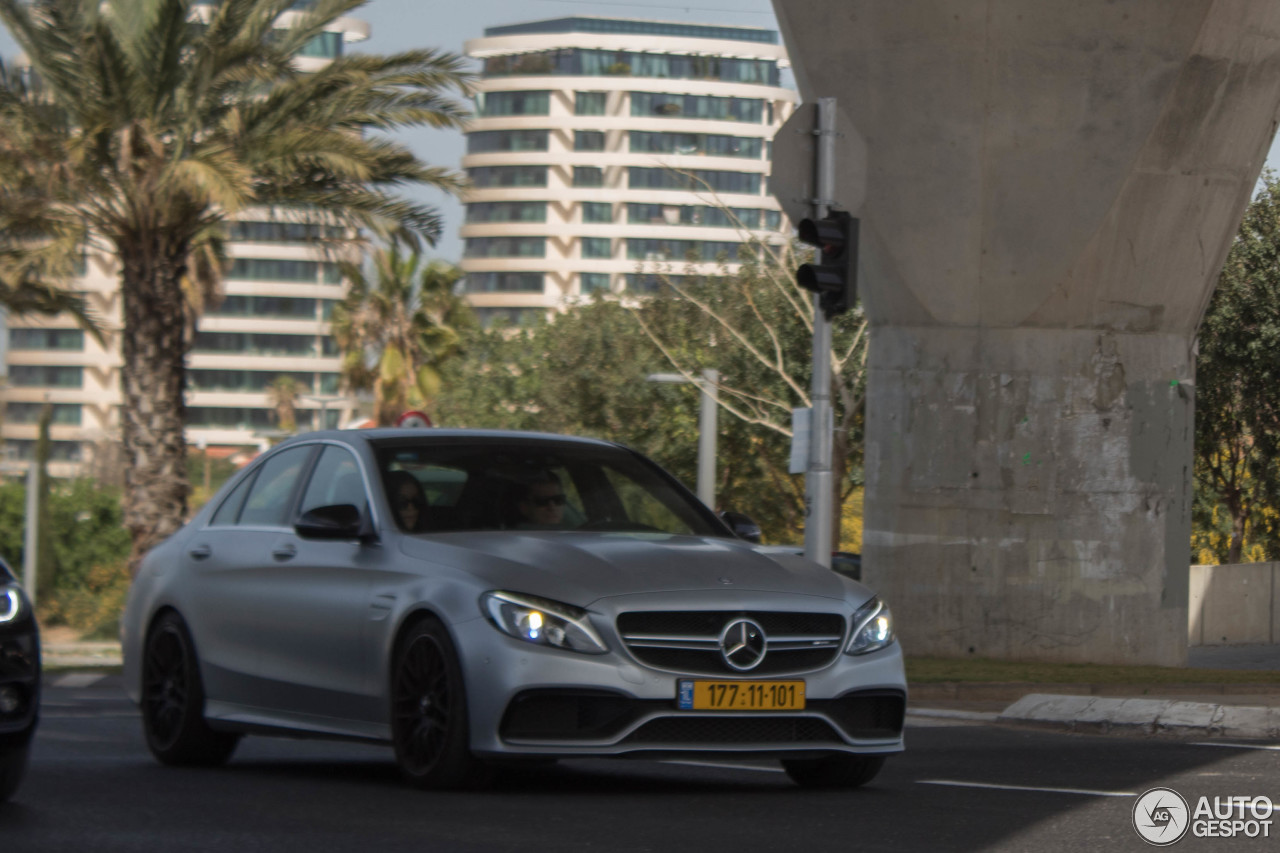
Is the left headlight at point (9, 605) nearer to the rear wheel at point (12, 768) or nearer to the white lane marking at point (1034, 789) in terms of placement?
the rear wheel at point (12, 768)

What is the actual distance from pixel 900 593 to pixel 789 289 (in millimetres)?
21741

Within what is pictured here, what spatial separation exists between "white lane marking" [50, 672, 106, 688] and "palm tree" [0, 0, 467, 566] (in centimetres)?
446

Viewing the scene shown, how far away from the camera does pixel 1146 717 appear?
433 inches

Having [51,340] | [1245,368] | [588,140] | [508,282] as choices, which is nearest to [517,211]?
[508,282]

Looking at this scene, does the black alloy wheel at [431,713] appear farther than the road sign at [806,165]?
No

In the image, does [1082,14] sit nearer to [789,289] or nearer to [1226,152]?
[1226,152]

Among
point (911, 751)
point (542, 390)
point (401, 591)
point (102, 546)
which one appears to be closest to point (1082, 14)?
point (911, 751)

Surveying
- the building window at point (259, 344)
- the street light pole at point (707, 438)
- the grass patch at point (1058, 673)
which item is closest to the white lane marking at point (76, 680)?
the grass patch at point (1058, 673)

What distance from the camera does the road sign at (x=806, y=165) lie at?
12.9 metres

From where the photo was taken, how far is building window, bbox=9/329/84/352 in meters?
125

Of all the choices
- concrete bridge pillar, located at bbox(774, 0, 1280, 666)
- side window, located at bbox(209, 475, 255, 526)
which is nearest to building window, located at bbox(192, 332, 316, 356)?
concrete bridge pillar, located at bbox(774, 0, 1280, 666)

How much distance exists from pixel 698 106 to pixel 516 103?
12.3m

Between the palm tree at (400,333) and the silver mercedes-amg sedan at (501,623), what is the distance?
187 ft

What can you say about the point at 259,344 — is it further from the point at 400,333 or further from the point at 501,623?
the point at 501,623
